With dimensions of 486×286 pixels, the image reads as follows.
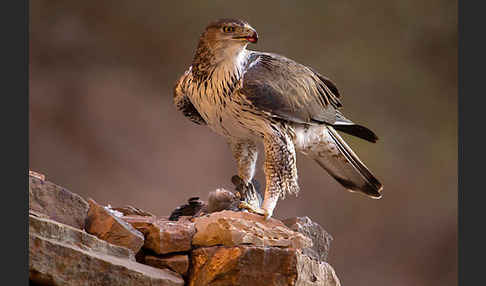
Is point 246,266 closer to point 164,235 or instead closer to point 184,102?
point 164,235

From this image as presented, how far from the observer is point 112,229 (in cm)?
278

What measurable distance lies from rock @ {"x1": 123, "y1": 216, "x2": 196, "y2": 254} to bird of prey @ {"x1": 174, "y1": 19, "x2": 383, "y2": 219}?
38 centimetres

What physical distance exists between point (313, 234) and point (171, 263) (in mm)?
838

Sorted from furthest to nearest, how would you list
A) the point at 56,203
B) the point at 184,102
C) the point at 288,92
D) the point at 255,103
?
the point at 184,102 < the point at 288,92 < the point at 255,103 < the point at 56,203

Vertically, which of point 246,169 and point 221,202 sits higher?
point 246,169

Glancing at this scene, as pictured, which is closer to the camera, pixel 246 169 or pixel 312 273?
pixel 312 273

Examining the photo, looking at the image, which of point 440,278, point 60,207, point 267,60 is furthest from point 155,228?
point 440,278

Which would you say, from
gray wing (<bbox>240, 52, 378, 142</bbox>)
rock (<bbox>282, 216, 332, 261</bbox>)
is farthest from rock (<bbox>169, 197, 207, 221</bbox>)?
gray wing (<bbox>240, 52, 378, 142</bbox>)

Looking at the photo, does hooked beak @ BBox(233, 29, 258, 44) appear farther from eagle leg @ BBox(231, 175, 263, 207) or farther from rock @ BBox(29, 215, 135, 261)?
rock @ BBox(29, 215, 135, 261)

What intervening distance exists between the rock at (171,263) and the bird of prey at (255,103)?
47 centimetres

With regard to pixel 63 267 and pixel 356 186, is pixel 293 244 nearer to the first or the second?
pixel 356 186

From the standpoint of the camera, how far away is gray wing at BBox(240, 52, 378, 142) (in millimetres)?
3174

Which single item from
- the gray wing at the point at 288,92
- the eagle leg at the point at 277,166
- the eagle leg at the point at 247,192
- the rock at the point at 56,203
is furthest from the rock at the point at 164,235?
the gray wing at the point at 288,92

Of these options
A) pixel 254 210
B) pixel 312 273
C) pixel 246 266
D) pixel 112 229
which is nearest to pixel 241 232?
pixel 246 266
